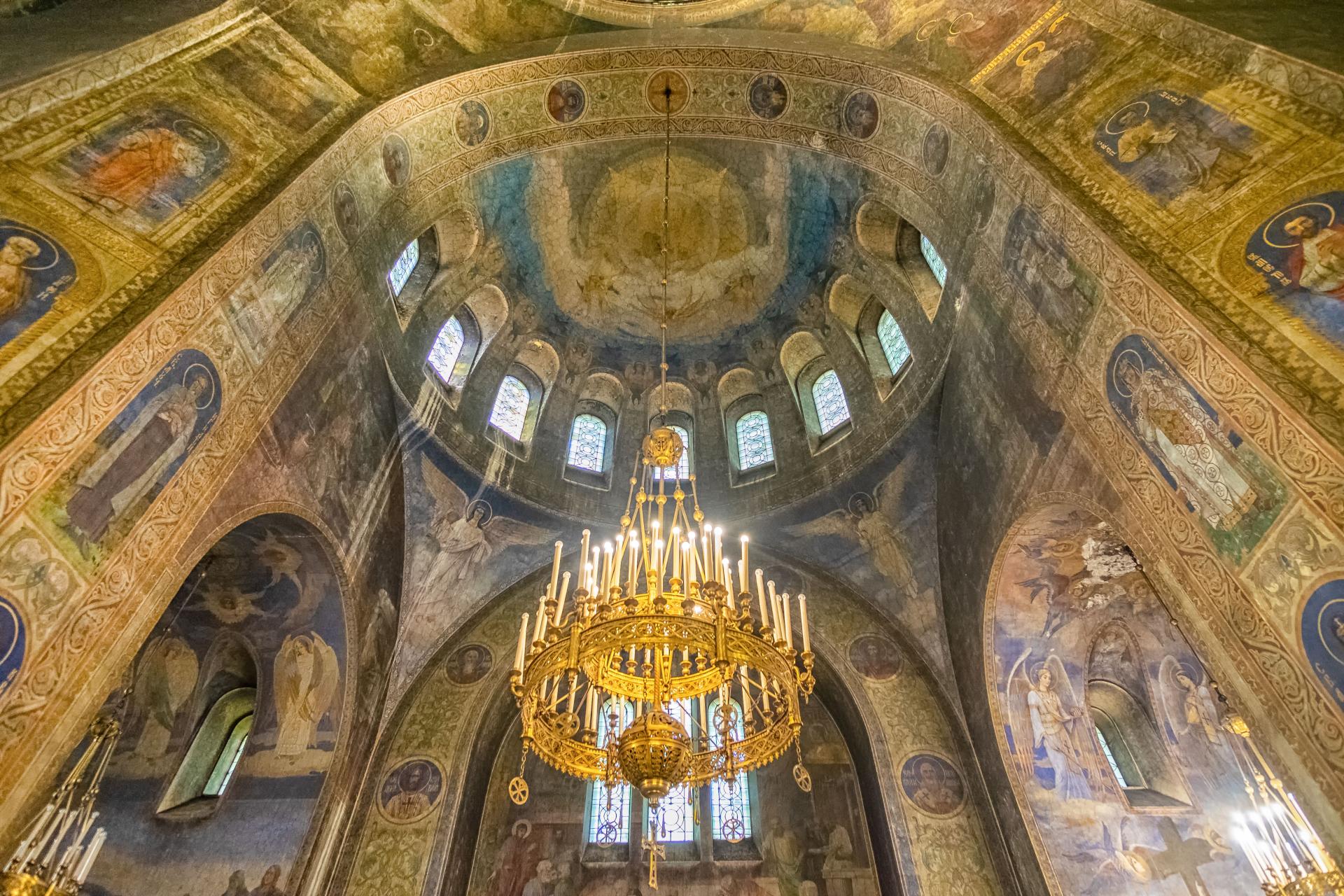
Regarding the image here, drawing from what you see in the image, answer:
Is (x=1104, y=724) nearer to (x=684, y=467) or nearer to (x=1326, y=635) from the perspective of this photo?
(x=1326, y=635)

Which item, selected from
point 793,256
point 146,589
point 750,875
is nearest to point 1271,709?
point 750,875

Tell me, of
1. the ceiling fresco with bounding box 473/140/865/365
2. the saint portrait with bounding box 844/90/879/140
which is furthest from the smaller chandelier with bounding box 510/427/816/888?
the ceiling fresco with bounding box 473/140/865/365

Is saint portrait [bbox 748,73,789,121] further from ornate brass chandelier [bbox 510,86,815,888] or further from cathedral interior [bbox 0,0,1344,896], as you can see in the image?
ornate brass chandelier [bbox 510,86,815,888]

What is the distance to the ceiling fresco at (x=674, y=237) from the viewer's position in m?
11.2

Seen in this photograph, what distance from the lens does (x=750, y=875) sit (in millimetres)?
9703

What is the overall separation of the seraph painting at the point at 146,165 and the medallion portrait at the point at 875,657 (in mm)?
9775

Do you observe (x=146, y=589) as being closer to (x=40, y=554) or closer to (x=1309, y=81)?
(x=40, y=554)

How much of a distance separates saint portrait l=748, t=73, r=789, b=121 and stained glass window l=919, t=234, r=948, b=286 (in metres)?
2.63

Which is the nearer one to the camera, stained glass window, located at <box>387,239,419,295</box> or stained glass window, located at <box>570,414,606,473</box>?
stained glass window, located at <box>387,239,419,295</box>

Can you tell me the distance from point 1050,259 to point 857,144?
141 inches

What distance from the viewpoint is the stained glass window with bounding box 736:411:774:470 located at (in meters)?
12.7

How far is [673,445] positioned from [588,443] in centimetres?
552

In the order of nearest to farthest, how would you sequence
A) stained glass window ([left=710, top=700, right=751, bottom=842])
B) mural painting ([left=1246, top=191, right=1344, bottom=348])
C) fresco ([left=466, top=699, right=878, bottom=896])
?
mural painting ([left=1246, top=191, right=1344, bottom=348]) < fresco ([left=466, top=699, right=878, bottom=896]) < stained glass window ([left=710, top=700, right=751, bottom=842])

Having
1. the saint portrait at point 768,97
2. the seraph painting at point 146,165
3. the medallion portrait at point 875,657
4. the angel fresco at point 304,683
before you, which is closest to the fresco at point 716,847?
the medallion portrait at point 875,657
